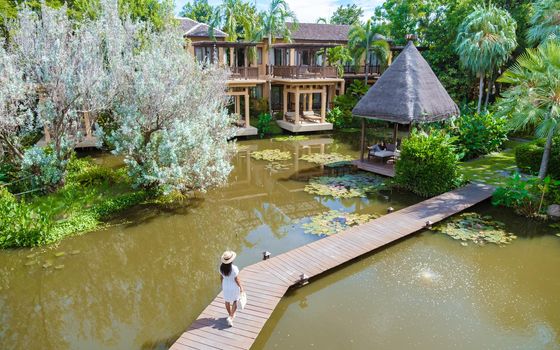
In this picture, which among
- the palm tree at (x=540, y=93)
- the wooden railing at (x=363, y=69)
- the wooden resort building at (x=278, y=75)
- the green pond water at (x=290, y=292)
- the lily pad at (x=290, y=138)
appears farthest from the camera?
the wooden railing at (x=363, y=69)

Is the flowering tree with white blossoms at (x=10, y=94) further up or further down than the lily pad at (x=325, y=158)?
further up

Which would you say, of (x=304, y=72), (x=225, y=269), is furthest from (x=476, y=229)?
(x=304, y=72)

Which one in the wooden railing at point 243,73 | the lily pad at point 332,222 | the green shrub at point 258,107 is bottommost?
the lily pad at point 332,222

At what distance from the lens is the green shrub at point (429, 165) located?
13.2 m

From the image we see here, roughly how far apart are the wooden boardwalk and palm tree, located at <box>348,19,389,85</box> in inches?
614

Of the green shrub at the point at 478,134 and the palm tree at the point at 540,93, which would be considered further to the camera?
the green shrub at the point at 478,134

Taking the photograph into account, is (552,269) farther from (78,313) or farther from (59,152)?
(59,152)

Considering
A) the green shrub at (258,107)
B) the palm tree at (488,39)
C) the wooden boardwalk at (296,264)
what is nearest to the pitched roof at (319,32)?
the green shrub at (258,107)

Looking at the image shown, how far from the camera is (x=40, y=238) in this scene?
32.9 feet

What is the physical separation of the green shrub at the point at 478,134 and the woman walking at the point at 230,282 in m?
14.1

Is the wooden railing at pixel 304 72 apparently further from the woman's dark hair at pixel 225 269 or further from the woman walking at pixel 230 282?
the woman's dark hair at pixel 225 269

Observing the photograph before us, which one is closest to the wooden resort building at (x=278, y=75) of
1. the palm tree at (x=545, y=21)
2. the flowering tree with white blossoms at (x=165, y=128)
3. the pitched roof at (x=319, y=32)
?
the pitched roof at (x=319, y=32)

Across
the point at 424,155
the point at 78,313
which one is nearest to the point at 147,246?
the point at 78,313

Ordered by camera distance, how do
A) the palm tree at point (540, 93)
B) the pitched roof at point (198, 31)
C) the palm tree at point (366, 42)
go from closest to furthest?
the palm tree at point (540, 93) → the palm tree at point (366, 42) → the pitched roof at point (198, 31)
